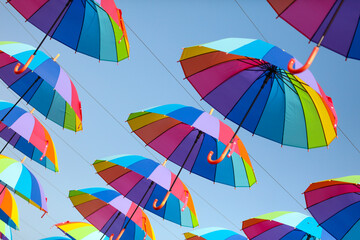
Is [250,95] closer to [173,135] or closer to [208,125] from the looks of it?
[208,125]

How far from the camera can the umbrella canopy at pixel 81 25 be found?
5598mm

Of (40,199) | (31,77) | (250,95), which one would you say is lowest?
(40,199)

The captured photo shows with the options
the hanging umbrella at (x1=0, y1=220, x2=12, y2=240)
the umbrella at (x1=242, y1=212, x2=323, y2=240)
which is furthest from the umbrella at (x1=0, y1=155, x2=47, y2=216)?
the umbrella at (x1=242, y1=212, x2=323, y2=240)

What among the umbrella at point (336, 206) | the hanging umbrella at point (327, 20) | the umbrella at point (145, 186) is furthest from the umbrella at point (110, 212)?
the hanging umbrella at point (327, 20)

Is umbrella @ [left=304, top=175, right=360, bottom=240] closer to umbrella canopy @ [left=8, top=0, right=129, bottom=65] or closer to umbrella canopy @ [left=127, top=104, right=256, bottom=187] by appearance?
umbrella canopy @ [left=127, top=104, right=256, bottom=187]

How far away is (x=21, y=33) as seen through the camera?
1085cm

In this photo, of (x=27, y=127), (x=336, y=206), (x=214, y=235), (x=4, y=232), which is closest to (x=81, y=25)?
(x=27, y=127)

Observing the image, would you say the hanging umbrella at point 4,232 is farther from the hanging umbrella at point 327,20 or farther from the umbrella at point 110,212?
the hanging umbrella at point 327,20

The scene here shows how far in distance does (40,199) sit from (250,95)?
3.47m

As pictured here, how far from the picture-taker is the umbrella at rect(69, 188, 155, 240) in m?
8.05

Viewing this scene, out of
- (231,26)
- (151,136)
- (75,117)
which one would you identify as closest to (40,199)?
(75,117)

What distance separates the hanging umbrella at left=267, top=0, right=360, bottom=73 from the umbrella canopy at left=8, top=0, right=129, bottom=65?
2.07 m

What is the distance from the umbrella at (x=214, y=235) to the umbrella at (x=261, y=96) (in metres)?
3.16

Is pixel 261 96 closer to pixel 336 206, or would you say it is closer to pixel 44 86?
pixel 336 206
